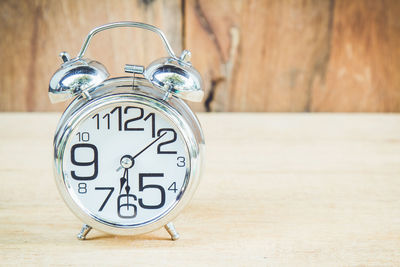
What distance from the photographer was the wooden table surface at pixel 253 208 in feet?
2.44

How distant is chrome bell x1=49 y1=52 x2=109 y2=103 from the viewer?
2.41ft

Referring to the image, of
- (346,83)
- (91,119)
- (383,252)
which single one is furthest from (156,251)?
(346,83)

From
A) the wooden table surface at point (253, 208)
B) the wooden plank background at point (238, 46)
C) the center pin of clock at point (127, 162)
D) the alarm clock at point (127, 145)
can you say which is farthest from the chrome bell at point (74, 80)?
the wooden plank background at point (238, 46)

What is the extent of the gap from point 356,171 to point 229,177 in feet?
1.12

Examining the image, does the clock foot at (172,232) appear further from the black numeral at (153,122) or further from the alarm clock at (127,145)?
the black numeral at (153,122)

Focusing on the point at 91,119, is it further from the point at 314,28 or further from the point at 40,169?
the point at 314,28

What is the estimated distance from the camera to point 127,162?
77cm

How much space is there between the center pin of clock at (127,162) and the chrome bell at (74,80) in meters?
0.13

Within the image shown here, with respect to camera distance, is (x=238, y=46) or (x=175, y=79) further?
(x=238, y=46)

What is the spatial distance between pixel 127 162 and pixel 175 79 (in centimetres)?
17

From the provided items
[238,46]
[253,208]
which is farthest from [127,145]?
[238,46]

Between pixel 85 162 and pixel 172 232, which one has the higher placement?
pixel 85 162

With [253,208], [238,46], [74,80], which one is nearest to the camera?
[74,80]

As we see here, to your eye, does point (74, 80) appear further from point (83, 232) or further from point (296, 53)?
point (296, 53)
